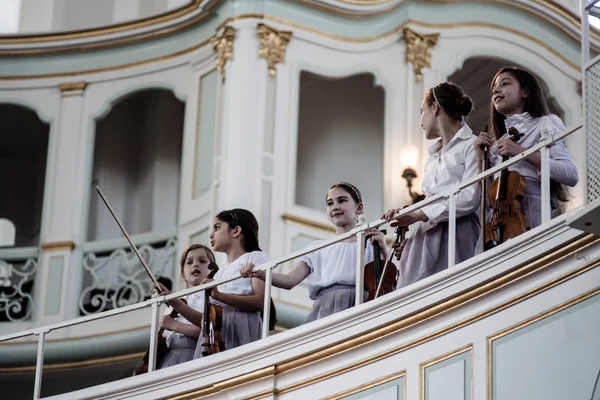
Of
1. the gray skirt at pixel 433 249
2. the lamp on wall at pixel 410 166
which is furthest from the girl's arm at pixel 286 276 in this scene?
the lamp on wall at pixel 410 166

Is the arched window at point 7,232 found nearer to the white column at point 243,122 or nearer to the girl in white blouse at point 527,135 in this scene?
the white column at point 243,122

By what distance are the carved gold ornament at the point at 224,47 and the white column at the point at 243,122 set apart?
2.0 inches

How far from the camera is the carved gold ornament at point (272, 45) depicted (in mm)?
17391

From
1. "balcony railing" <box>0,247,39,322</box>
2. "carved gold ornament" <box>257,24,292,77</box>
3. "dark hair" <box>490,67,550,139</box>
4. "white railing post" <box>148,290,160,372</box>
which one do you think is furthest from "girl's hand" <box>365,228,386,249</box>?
"balcony railing" <box>0,247,39,322</box>

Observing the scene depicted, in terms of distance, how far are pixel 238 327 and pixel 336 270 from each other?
0.86m

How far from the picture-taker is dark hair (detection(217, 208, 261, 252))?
12.5 m

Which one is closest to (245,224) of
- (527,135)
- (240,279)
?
(240,279)

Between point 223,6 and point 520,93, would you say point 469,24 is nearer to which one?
point 223,6

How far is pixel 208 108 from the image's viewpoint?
1797 cm

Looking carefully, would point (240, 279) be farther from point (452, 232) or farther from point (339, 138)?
point (339, 138)

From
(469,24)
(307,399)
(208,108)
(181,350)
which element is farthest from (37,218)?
(307,399)

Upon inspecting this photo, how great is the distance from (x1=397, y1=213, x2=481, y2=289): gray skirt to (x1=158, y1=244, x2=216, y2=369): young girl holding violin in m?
1.78

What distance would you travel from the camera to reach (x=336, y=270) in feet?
39.9

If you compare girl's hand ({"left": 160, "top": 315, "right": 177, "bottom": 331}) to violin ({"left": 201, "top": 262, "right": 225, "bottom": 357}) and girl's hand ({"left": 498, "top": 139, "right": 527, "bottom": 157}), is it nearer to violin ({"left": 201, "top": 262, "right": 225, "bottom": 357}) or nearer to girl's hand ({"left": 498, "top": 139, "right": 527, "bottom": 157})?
violin ({"left": 201, "top": 262, "right": 225, "bottom": 357})
